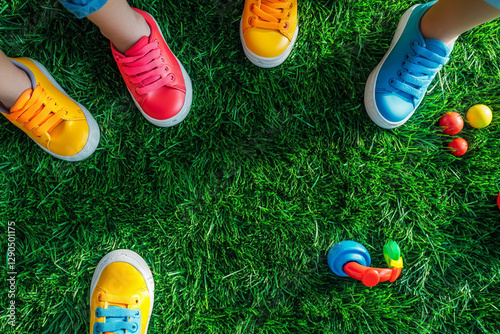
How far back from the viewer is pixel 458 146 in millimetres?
1620

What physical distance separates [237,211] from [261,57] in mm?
706

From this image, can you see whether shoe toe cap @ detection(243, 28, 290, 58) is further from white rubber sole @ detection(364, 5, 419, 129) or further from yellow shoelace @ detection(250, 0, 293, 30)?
white rubber sole @ detection(364, 5, 419, 129)

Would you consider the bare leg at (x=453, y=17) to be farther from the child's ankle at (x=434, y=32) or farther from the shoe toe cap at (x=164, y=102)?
the shoe toe cap at (x=164, y=102)

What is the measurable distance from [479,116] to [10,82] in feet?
6.60

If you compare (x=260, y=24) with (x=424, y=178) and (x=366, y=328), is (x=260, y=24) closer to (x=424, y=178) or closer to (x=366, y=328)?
(x=424, y=178)

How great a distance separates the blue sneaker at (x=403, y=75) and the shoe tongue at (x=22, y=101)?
1.45 metres

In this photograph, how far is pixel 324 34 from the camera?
5.40 feet

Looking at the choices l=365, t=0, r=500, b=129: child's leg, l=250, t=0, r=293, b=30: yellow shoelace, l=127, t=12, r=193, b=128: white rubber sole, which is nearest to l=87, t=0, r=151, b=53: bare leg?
l=127, t=12, r=193, b=128: white rubber sole

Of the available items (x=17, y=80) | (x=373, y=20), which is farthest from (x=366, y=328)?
(x=17, y=80)

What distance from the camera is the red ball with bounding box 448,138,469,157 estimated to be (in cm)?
162

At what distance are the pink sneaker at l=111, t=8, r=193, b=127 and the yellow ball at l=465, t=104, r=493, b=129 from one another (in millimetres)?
1330

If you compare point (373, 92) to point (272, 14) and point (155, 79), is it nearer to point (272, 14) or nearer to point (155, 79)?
point (272, 14)

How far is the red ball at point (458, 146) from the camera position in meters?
1.62

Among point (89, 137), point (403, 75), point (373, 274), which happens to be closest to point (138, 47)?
point (89, 137)
